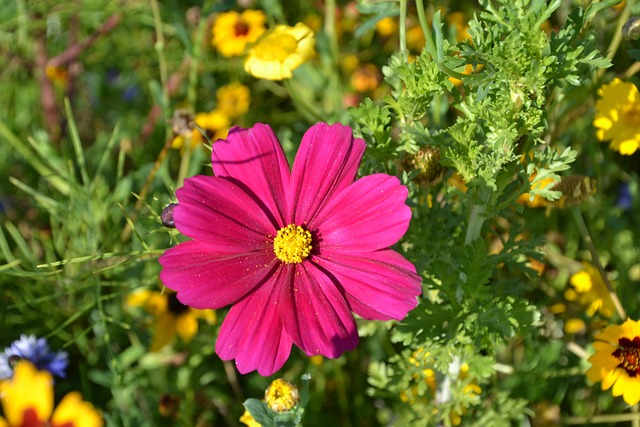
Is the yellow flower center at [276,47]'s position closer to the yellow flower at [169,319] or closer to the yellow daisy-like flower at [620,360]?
the yellow flower at [169,319]

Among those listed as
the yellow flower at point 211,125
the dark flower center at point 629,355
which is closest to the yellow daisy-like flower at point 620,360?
the dark flower center at point 629,355

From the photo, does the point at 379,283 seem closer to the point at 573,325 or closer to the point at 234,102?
the point at 573,325

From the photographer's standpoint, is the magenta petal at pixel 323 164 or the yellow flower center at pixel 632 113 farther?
the yellow flower center at pixel 632 113

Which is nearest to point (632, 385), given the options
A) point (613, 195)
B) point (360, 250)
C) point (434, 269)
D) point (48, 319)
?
point (434, 269)

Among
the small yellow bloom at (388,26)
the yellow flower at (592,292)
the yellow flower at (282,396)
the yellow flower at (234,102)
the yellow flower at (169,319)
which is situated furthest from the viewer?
the small yellow bloom at (388,26)

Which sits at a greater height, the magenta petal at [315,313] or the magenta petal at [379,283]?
the magenta petal at [379,283]

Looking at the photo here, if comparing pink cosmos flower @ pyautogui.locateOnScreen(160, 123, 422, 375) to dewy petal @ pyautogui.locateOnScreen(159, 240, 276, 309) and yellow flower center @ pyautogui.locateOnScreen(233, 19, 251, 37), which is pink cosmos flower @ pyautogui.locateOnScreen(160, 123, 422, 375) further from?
yellow flower center @ pyautogui.locateOnScreen(233, 19, 251, 37)

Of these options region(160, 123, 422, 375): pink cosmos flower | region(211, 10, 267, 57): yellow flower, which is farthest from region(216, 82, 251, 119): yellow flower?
region(160, 123, 422, 375): pink cosmos flower
